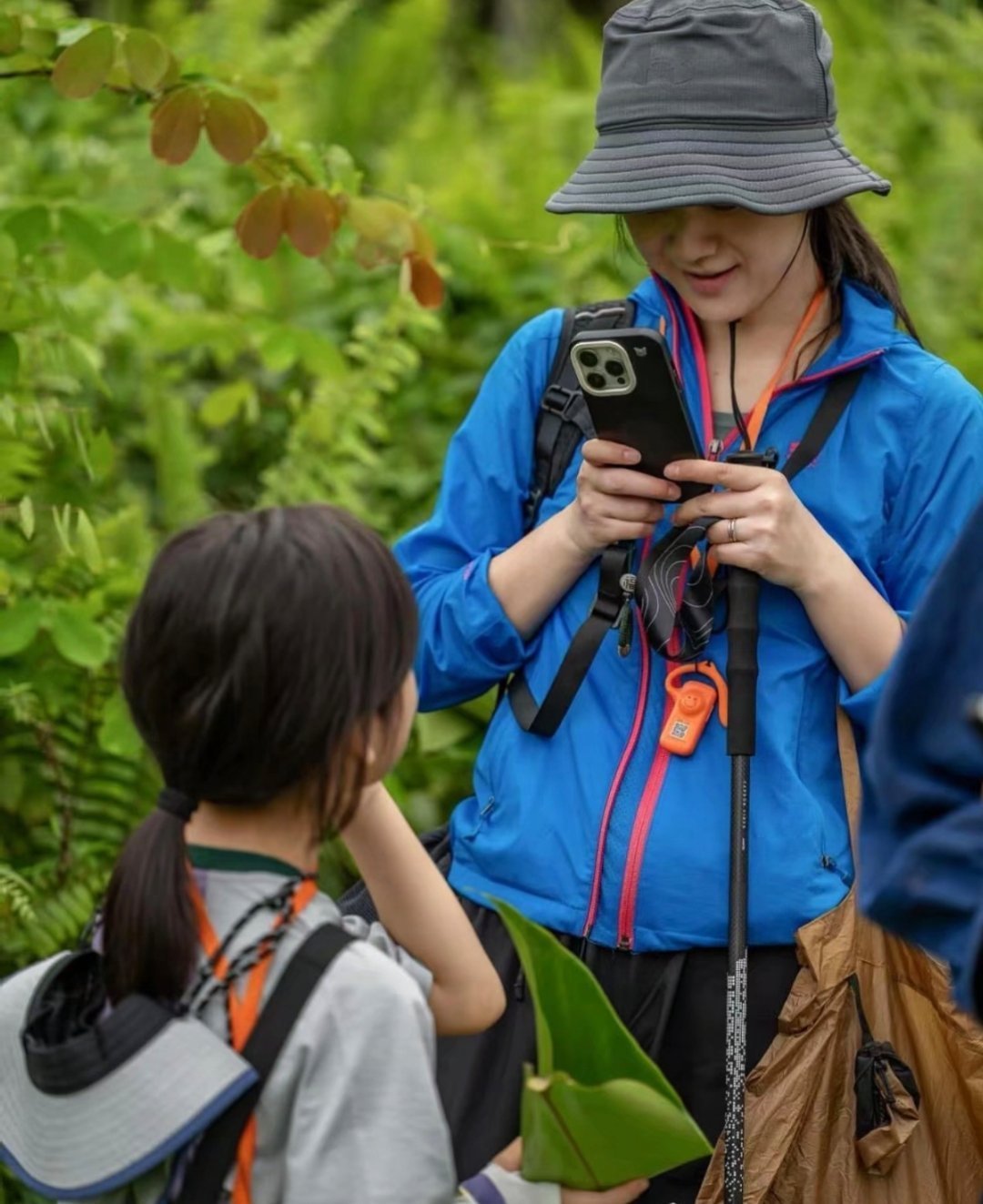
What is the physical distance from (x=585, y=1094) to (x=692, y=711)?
725 mm

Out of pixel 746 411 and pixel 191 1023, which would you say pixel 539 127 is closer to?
pixel 746 411

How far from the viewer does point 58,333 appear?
3838mm

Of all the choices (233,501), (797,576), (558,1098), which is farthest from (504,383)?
(233,501)

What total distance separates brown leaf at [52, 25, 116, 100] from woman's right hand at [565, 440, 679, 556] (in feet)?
4.10

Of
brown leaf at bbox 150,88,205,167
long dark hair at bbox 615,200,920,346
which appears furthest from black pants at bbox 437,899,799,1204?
brown leaf at bbox 150,88,205,167

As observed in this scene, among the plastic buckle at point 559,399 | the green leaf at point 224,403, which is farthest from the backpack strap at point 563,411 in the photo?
the green leaf at point 224,403

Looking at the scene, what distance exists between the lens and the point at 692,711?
96.1 inches

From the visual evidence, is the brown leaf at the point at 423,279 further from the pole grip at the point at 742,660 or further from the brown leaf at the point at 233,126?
the pole grip at the point at 742,660

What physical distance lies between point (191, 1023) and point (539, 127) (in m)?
5.47

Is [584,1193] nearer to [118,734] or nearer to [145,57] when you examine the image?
[118,734]

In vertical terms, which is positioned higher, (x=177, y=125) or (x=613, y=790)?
(x=177, y=125)

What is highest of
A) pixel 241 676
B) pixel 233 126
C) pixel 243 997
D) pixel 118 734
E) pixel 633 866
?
pixel 233 126

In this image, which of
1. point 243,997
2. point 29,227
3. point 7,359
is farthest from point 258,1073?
point 29,227

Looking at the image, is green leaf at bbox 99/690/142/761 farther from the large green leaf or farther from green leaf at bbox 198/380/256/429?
the large green leaf
